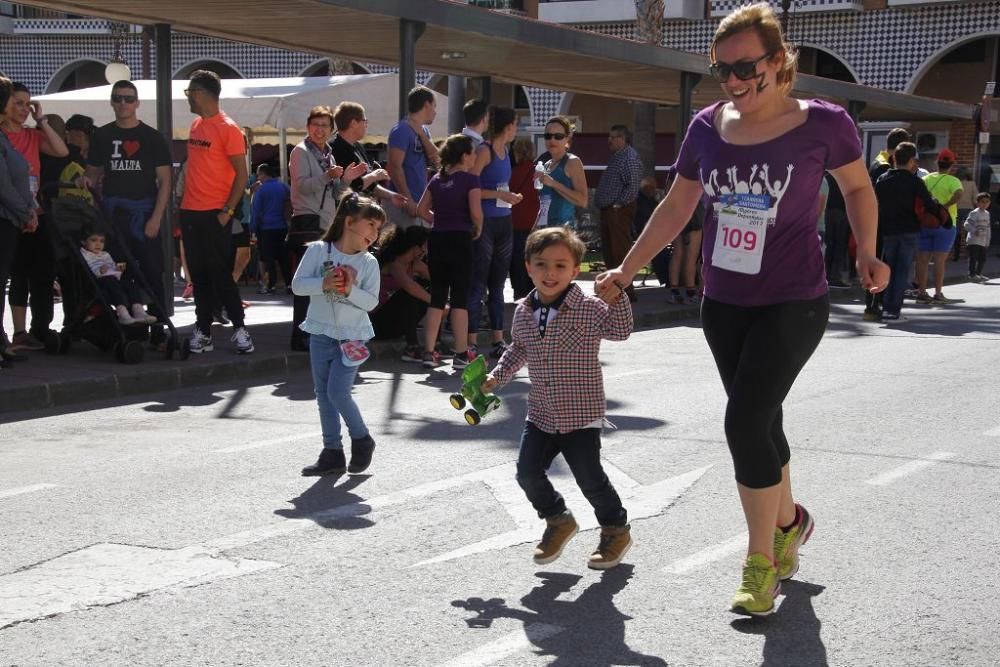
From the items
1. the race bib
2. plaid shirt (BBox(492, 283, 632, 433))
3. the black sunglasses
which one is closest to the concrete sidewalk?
plaid shirt (BBox(492, 283, 632, 433))

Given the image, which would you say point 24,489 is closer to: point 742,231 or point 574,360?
point 574,360

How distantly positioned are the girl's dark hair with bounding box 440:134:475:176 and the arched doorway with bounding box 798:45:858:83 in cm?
2586

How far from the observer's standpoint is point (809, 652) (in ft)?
13.9

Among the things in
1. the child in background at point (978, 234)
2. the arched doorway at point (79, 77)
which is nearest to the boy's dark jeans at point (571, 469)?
the child in background at point (978, 234)

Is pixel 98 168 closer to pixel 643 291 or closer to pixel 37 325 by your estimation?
pixel 37 325

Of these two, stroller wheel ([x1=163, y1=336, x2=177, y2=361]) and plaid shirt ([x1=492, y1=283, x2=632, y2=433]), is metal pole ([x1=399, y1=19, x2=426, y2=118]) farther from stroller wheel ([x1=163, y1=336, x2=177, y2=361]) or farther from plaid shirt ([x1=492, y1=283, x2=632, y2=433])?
plaid shirt ([x1=492, y1=283, x2=632, y2=433])

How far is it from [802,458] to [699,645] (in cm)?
314

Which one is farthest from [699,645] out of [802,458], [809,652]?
[802,458]

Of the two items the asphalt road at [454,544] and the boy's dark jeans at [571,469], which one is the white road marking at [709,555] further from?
the boy's dark jeans at [571,469]

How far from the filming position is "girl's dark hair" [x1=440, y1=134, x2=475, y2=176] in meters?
10.3

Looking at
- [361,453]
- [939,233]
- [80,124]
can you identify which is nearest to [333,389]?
[361,453]

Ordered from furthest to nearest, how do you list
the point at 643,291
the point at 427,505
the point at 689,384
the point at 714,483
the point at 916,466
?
the point at 643,291 → the point at 689,384 → the point at 916,466 → the point at 714,483 → the point at 427,505

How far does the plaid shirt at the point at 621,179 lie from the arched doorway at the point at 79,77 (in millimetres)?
26505

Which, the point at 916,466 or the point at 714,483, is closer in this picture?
the point at 714,483
